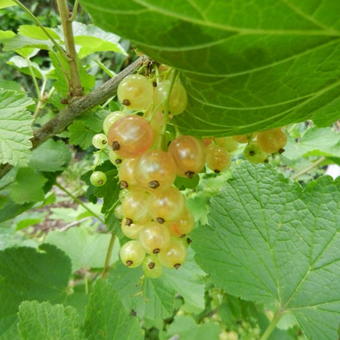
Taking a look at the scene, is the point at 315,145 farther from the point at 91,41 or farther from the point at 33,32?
the point at 33,32

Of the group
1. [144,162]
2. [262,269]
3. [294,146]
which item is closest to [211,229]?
[262,269]

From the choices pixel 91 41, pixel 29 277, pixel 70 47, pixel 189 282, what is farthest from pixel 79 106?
pixel 189 282

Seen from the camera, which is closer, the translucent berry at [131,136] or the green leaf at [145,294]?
the translucent berry at [131,136]

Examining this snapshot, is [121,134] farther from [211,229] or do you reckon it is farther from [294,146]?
[294,146]

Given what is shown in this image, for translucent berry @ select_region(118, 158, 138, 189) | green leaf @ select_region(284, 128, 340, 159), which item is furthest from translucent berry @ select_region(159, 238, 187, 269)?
green leaf @ select_region(284, 128, 340, 159)

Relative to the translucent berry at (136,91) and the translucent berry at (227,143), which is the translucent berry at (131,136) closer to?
the translucent berry at (136,91)

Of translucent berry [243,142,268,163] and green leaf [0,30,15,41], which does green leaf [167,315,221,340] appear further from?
green leaf [0,30,15,41]

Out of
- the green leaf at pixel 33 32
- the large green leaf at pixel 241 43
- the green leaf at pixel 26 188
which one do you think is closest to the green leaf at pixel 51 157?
the green leaf at pixel 26 188
